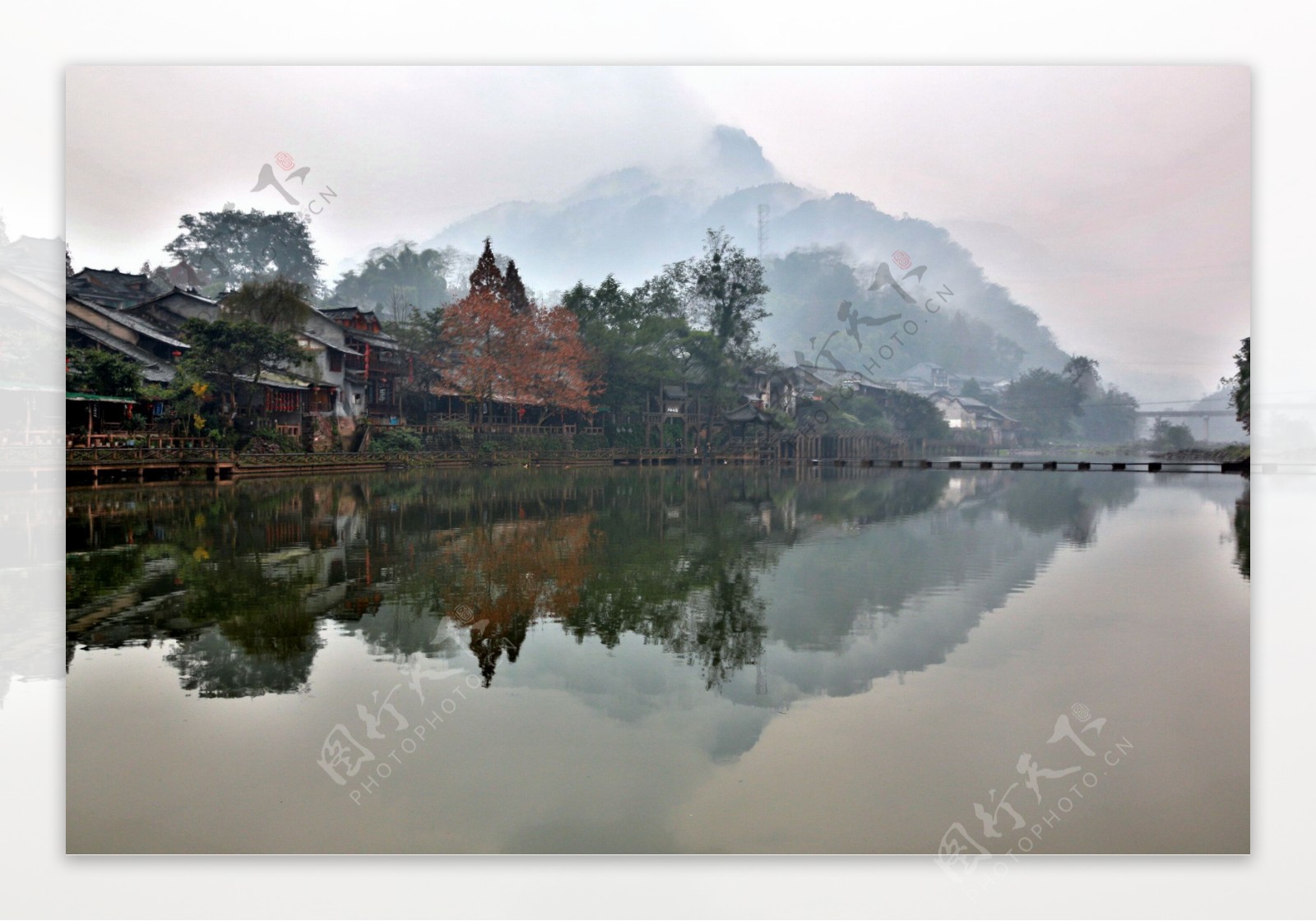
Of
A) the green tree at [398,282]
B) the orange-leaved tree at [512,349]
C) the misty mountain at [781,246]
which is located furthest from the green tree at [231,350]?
the green tree at [398,282]

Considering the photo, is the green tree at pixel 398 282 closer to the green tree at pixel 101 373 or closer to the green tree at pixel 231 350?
the green tree at pixel 231 350


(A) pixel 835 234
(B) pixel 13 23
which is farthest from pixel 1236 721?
(A) pixel 835 234

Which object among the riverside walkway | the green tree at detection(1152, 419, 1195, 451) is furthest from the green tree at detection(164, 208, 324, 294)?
the green tree at detection(1152, 419, 1195, 451)

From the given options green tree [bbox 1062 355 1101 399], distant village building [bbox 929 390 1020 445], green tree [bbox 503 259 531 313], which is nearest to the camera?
green tree [bbox 1062 355 1101 399]

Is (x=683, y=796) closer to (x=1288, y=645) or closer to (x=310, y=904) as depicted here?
(x=310, y=904)

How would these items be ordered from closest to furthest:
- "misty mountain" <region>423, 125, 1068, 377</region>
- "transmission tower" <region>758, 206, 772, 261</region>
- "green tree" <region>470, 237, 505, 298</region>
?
"misty mountain" <region>423, 125, 1068, 377</region>
"green tree" <region>470, 237, 505, 298</region>
"transmission tower" <region>758, 206, 772, 261</region>

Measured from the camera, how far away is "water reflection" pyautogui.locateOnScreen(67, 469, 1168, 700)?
608 centimetres

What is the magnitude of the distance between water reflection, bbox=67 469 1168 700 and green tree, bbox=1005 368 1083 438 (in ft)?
95.1

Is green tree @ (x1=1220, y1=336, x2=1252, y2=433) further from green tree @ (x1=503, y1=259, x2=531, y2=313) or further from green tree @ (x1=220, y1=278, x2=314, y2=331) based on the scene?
green tree @ (x1=503, y1=259, x2=531, y2=313)

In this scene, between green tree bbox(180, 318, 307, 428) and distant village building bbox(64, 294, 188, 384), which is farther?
green tree bbox(180, 318, 307, 428)

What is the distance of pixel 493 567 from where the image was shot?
9148 millimetres

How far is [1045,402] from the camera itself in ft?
157

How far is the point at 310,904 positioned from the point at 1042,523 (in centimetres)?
1346

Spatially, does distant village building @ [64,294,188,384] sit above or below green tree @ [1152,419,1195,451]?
above
